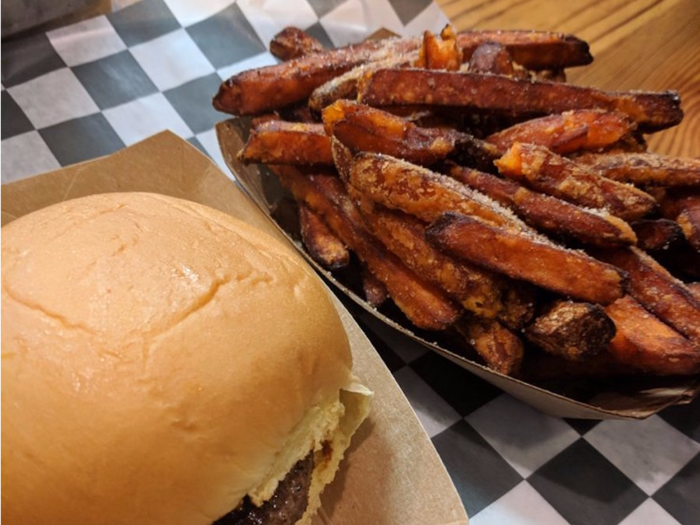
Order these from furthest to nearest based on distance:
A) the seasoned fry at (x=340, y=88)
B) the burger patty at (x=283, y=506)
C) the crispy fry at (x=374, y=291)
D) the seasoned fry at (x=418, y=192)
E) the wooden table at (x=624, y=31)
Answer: the wooden table at (x=624, y=31)
the seasoned fry at (x=340, y=88)
the crispy fry at (x=374, y=291)
the seasoned fry at (x=418, y=192)
the burger patty at (x=283, y=506)

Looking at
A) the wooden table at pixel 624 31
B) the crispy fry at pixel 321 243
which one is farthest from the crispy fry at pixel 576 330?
the wooden table at pixel 624 31

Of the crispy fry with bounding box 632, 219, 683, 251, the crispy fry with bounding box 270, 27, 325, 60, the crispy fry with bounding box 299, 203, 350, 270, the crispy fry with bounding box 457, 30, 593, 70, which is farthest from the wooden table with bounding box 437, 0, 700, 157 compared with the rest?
the crispy fry with bounding box 299, 203, 350, 270

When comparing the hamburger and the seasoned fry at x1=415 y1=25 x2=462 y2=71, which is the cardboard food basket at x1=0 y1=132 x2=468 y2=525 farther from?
the seasoned fry at x1=415 y1=25 x2=462 y2=71

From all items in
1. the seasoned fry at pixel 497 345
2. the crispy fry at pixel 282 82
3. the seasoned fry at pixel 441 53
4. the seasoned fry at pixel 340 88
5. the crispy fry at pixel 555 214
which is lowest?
the seasoned fry at pixel 497 345

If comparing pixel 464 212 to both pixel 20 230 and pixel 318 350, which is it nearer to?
pixel 318 350

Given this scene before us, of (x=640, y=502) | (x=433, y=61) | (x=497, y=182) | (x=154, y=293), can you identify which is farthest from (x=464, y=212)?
(x=640, y=502)

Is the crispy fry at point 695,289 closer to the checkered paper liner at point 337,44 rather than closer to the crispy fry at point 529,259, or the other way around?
the crispy fry at point 529,259
